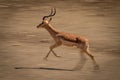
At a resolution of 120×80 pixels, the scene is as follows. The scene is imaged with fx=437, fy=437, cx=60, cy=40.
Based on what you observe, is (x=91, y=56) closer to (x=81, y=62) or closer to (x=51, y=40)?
(x=81, y=62)

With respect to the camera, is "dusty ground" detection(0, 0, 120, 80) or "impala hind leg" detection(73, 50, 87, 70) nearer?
"dusty ground" detection(0, 0, 120, 80)

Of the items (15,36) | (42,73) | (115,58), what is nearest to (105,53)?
(115,58)

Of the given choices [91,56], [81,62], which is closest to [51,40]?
[81,62]

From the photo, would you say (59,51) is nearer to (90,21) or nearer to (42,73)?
(42,73)

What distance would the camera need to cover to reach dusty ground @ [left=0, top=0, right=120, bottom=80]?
8.77m

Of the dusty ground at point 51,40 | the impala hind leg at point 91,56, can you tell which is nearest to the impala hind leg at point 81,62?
the dusty ground at point 51,40

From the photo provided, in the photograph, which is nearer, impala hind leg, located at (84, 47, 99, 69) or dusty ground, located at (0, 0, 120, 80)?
dusty ground, located at (0, 0, 120, 80)

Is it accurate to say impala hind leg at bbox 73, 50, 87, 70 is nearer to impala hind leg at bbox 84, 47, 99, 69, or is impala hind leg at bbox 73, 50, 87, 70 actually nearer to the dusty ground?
the dusty ground

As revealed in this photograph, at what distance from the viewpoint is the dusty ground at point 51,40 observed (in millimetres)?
8766

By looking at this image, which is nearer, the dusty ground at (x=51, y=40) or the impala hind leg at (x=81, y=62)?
the dusty ground at (x=51, y=40)

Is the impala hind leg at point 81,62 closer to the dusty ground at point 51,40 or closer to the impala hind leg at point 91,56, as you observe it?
the dusty ground at point 51,40

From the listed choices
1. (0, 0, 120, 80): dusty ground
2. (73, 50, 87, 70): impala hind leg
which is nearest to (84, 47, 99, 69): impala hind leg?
(0, 0, 120, 80): dusty ground

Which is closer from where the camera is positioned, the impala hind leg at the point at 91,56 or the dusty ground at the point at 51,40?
the dusty ground at the point at 51,40

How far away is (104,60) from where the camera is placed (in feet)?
30.6
